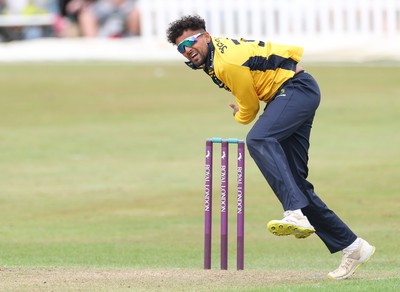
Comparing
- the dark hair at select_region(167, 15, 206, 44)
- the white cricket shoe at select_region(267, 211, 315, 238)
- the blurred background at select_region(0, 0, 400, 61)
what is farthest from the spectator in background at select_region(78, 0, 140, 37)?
the white cricket shoe at select_region(267, 211, 315, 238)

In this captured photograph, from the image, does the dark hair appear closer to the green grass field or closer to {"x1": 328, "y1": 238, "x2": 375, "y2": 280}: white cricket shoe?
the green grass field

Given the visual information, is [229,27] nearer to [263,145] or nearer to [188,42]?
[188,42]

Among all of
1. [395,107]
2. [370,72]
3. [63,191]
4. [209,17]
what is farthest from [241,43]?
[209,17]

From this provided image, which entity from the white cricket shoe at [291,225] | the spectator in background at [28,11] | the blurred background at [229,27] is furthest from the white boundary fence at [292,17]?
the white cricket shoe at [291,225]

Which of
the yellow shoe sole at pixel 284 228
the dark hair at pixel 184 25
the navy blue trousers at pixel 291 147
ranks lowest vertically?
the yellow shoe sole at pixel 284 228

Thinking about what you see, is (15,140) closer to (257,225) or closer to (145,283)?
(257,225)

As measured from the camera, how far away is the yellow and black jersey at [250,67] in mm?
9227

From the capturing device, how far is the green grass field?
10117 mm

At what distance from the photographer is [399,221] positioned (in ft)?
49.8

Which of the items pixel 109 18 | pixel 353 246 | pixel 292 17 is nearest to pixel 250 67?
pixel 353 246

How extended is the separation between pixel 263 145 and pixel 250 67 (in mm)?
591

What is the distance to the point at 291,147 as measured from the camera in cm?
970

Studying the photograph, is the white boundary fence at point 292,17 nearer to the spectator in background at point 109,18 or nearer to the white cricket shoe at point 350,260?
the spectator in background at point 109,18

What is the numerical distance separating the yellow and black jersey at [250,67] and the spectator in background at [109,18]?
29.0 meters
